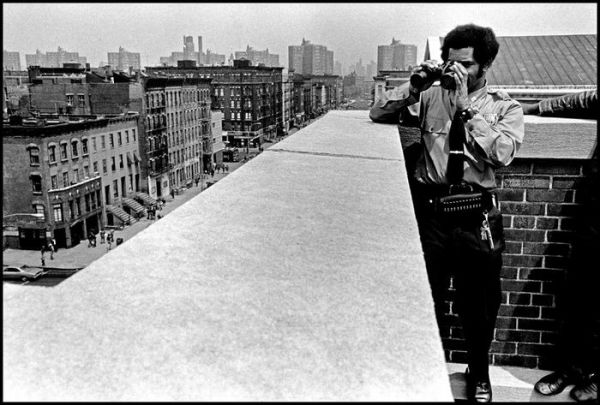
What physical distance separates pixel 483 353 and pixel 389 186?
0.95 meters

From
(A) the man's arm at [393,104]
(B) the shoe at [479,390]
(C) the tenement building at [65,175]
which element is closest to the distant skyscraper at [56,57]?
(C) the tenement building at [65,175]

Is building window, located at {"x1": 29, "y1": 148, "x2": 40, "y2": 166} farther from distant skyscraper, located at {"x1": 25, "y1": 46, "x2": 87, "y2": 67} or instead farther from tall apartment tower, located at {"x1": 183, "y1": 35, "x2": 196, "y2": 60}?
tall apartment tower, located at {"x1": 183, "y1": 35, "x2": 196, "y2": 60}

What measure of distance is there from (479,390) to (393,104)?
5.90 ft

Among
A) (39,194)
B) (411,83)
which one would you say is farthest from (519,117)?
(39,194)

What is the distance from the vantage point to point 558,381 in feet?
9.64

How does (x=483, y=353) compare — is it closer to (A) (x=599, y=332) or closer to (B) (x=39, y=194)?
(A) (x=599, y=332)

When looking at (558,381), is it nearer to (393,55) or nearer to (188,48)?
(393,55)

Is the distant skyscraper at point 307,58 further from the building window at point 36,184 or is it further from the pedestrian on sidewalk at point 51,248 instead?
the pedestrian on sidewalk at point 51,248

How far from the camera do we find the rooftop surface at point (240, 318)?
96 centimetres

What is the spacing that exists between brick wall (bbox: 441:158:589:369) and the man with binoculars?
778mm

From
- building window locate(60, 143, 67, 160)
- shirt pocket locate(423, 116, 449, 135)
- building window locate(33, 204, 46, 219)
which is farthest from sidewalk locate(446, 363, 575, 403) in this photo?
building window locate(33, 204, 46, 219)

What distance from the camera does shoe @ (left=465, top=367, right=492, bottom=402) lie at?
9.15 ft

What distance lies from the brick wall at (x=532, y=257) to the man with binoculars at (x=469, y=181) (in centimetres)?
78

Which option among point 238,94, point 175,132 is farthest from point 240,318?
point 238,94
